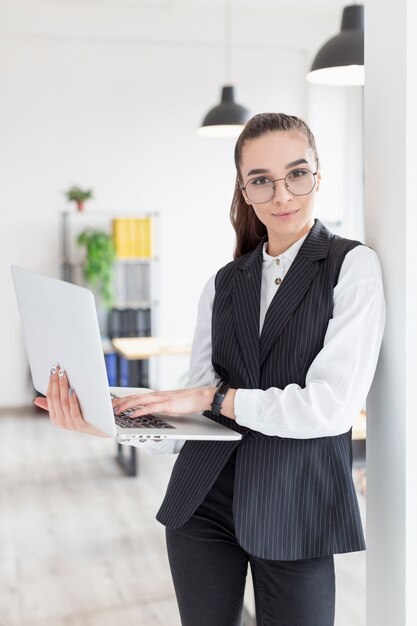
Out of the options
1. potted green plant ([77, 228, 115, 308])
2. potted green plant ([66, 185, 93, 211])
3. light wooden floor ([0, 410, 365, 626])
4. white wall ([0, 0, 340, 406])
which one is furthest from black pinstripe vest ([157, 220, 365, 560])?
white wall ([0, 0, 340, 406])

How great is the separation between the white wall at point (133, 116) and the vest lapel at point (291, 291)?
528 cm

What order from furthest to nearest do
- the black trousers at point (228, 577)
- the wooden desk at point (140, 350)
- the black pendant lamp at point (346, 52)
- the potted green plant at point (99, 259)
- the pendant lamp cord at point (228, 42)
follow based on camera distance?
the pendant lamp cord at point (228, 42) → the potted green plant at point (99, 259) → the wooden desk at point (140, 350) → the black pendant lamp at point (346, 52) → the black trousers at point (228, 577)

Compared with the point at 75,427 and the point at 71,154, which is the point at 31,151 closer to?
the point at 71,154

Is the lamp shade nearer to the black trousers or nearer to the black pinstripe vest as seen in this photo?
the black pinstripe vest

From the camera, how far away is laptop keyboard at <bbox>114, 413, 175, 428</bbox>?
1.38 m

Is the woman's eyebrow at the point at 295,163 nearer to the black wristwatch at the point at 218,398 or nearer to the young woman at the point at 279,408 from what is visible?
the young woman at the point at 279,408

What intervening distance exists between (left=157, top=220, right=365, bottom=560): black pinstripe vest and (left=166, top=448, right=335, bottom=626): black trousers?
43 millimetres

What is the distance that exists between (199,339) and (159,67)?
214 inches

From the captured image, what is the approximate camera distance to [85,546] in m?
3.49

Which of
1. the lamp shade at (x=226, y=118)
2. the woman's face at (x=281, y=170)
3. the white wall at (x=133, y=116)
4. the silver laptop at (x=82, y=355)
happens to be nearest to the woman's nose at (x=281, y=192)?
the woman's face at (x=281, y=170)

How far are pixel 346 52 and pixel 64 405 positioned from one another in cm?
228

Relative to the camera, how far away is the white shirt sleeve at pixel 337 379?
49.5 inches

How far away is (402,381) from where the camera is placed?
130 cm

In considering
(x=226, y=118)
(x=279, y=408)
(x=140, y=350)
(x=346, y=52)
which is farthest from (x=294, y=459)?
(x=140, y=350)
